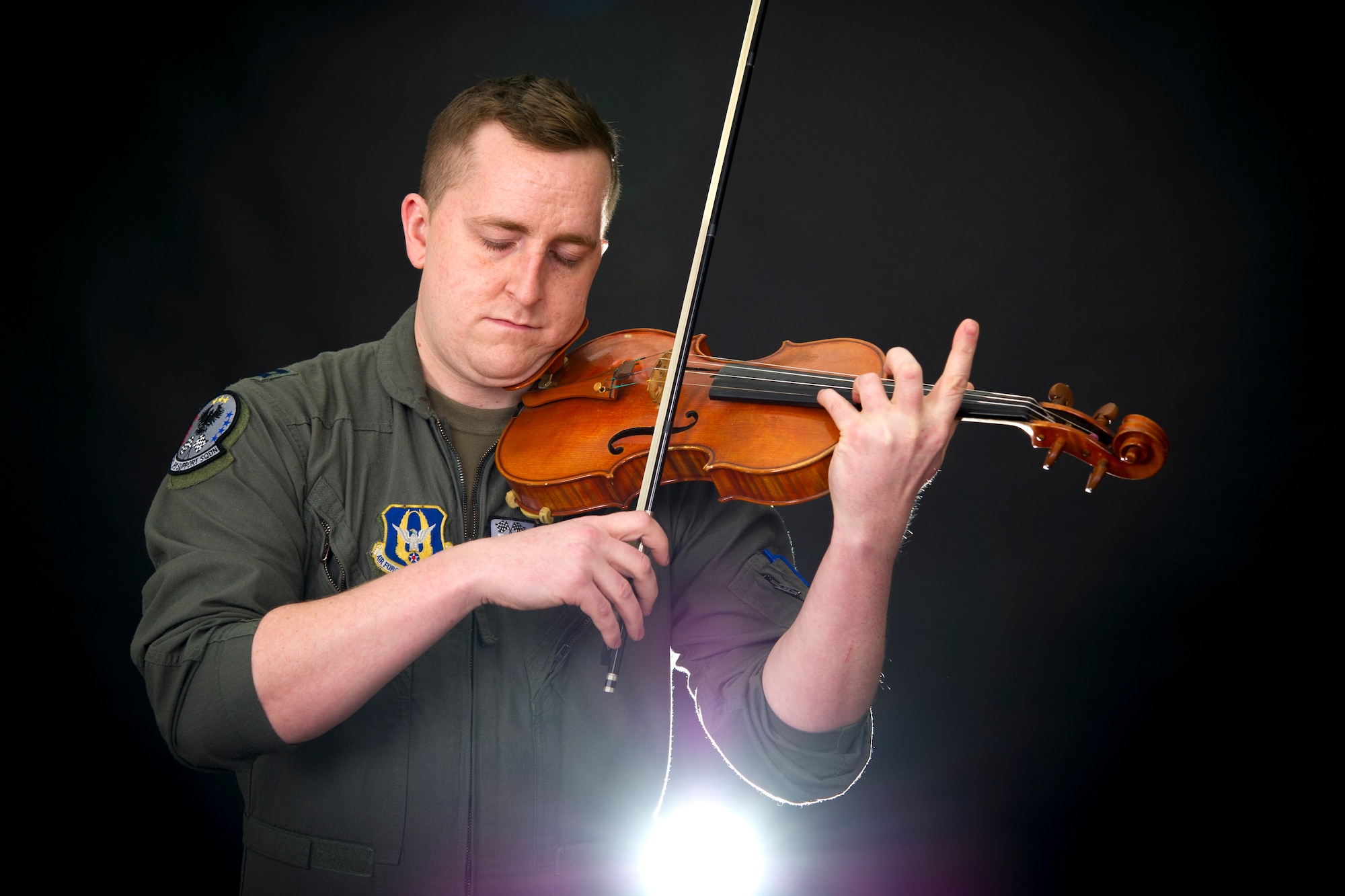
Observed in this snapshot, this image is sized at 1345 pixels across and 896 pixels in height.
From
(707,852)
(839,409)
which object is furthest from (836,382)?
(707,852)

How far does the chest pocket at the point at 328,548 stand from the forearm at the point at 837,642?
722mm

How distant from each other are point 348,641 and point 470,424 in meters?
0.62

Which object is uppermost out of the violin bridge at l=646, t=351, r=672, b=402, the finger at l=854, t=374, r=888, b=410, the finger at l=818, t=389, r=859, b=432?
the finger at l=854, t=374, r=888, b=410

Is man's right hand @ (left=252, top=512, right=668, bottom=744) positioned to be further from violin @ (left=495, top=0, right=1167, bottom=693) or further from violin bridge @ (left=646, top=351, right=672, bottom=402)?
violin bridge @ (left=646, top=351, right=672, bottom=402)

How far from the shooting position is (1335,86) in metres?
2.61

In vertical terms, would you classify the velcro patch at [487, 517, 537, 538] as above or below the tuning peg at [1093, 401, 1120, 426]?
below

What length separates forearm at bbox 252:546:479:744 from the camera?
4.62 feet

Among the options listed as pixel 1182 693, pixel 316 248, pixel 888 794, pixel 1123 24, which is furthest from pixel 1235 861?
pixel 316 248

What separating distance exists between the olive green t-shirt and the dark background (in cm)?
118

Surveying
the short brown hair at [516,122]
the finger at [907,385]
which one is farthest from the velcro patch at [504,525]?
the finger at [907,385]

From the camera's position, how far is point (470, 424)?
6.36 ft

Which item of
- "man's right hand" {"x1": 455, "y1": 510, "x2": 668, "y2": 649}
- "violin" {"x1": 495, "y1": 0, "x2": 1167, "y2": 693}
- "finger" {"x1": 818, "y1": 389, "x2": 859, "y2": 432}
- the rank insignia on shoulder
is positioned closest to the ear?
"violin" {"x1": 495, "y1": 0, "x2": 1167, "y2": 693}

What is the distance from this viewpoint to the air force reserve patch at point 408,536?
177 cm

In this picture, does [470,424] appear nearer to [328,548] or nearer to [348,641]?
[328,548]
